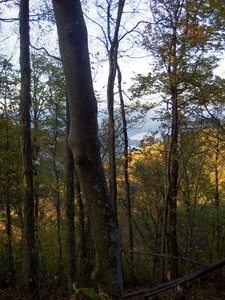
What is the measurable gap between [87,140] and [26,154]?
6.17 metres

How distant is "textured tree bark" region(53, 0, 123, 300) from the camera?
4.83ft

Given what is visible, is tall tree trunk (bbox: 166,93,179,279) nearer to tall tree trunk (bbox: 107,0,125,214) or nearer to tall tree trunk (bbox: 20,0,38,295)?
tall tree trunk (bbox: 107,0,125,214)

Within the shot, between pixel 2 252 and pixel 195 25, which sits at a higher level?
pixel 195 25

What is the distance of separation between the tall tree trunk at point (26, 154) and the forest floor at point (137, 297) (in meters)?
0.43

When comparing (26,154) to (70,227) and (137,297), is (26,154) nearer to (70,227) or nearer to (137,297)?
(70,227)

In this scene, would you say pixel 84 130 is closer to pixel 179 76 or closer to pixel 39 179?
pixel 39 179

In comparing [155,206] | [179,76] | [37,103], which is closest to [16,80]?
[37,103]

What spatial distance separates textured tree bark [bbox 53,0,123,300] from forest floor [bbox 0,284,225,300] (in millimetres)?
5338

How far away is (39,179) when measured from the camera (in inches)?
352

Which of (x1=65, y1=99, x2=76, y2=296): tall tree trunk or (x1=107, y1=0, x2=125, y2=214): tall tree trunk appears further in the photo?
(x1=107, y1=0, x2=125, y2=214): tall tree trunk

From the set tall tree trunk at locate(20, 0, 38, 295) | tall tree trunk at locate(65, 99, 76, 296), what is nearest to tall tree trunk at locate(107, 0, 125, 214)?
tall tree trunk at locate(65, 99, 76, 296)

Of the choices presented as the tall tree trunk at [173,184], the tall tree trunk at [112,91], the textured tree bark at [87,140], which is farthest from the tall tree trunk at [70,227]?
the textured tree bark at [87,140]

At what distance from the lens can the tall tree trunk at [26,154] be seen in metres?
7.24

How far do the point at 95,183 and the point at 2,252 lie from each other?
11.2 m
